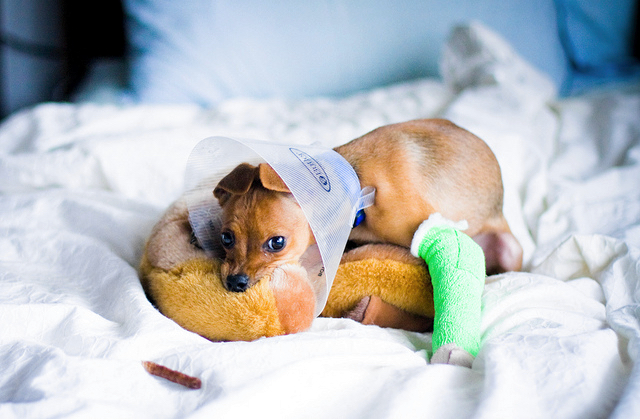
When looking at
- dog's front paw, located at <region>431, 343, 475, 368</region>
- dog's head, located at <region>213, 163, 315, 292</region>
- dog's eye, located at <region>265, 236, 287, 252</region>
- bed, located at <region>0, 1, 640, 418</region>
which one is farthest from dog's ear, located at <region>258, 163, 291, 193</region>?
dog's front paw, located at <region>431, 343, 475, 368</region>

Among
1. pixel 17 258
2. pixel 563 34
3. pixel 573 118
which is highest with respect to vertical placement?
pixel 563 34

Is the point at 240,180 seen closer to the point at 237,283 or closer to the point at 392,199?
the point at 237,283

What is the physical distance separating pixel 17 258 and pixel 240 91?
1729 mm

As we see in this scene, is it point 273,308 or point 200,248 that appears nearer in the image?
point 273,308

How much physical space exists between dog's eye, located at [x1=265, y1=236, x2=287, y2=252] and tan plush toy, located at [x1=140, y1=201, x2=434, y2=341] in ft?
0.22

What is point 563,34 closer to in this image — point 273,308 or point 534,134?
point 534,134

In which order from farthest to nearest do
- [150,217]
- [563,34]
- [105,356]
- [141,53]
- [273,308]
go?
[563,34], [141,53], [150,217], [273,308], [105,356]

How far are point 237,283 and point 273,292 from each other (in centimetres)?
8

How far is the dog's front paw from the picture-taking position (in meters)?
0.85

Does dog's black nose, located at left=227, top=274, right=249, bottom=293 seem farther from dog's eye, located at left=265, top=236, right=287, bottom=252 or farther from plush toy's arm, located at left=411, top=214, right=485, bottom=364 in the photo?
plush toy's arm, located at left=411, top=214, right=485, bottom=364

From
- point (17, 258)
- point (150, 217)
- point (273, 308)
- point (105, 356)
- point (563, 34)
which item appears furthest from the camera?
point (563, 34)

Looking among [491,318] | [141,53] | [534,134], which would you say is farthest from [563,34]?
[491,318]

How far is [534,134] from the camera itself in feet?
6.59

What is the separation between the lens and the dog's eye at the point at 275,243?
1062mm
